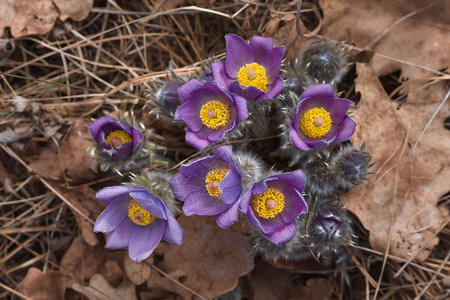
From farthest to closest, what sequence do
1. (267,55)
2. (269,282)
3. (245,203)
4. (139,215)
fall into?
(269,282)
(267,55)
(139,215)
(245,203)

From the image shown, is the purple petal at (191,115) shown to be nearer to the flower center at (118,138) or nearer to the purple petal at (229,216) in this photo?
the flower center at (118,138)

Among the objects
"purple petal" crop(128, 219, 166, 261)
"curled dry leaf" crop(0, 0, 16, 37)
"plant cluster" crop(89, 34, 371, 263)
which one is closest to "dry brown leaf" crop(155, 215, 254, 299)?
"plant cluster" crop(89, 34, 371, 263)

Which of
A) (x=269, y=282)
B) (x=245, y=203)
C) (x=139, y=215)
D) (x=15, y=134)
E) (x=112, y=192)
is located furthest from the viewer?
(x=15, y=134)

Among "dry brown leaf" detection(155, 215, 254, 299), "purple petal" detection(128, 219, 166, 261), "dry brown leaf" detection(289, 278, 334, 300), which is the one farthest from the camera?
"dry brown leaf" detection(289, 278, 334, 300)

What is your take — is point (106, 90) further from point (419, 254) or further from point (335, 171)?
point (419, 254)

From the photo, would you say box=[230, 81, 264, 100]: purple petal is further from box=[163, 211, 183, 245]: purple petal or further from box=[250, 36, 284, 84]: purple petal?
box=[163, 211, 183, 245]: purple petal

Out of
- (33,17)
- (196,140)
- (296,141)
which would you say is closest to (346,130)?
(296,141)

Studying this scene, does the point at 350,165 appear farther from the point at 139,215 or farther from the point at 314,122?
the point at 139,215
